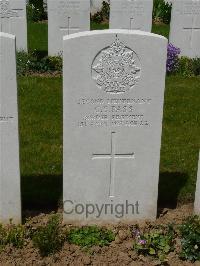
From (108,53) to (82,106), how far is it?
546mm

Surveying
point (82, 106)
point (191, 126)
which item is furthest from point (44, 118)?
point (82, 106)

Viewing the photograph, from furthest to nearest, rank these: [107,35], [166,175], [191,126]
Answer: [191,126], [166,175], [107,35]

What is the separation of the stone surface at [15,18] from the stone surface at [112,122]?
21.0ft

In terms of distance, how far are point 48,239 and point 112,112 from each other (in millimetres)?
1314

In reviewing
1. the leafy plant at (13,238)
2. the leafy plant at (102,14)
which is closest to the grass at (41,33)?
the leafy plant at (102,14)

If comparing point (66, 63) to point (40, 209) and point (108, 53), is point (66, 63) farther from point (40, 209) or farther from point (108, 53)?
point (40, 209)

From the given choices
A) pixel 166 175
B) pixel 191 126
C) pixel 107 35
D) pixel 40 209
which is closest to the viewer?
pixel 107 35

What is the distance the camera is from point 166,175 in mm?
6223

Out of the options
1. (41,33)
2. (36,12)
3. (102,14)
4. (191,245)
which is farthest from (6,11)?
(191,245)

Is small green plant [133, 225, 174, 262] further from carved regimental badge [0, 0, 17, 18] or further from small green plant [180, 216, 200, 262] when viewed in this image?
carved regimental badge [0, 0, 17, 18]

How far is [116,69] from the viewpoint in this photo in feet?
15.4

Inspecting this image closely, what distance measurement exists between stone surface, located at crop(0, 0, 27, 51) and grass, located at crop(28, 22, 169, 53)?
4.95 feet

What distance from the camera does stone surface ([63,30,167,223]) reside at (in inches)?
181

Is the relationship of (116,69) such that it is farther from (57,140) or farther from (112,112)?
(57,140)
